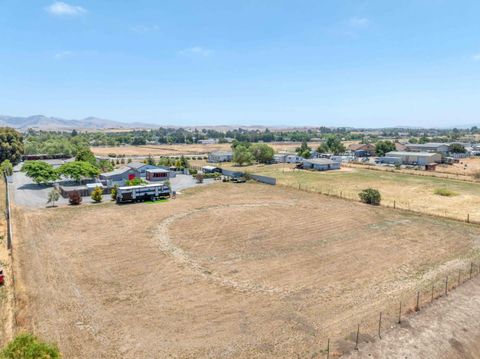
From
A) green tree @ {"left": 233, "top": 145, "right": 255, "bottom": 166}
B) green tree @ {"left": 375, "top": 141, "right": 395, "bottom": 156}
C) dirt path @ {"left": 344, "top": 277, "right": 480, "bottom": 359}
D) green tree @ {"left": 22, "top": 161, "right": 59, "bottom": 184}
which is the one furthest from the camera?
green tree @ {"left": 375, "top": 141, "right": 395, "bottom": 156}

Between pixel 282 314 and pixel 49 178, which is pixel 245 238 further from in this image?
pixel 49 178

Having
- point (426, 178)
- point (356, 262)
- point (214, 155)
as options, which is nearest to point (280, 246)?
point (356, 262)

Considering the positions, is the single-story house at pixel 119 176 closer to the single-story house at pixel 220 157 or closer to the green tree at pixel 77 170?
the green tree at pixel 77 170

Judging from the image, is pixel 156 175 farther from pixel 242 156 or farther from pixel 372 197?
pixel 372 197

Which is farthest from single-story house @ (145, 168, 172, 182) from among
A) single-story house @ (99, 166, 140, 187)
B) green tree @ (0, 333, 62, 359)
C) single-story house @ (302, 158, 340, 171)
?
green tree @ (0, 333, 62, 359)

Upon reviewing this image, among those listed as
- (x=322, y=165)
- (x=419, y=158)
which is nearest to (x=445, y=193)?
(x=322, y=165)

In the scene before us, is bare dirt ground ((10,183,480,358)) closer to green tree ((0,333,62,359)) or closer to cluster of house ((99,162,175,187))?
green tree ((0,333,62,359))
